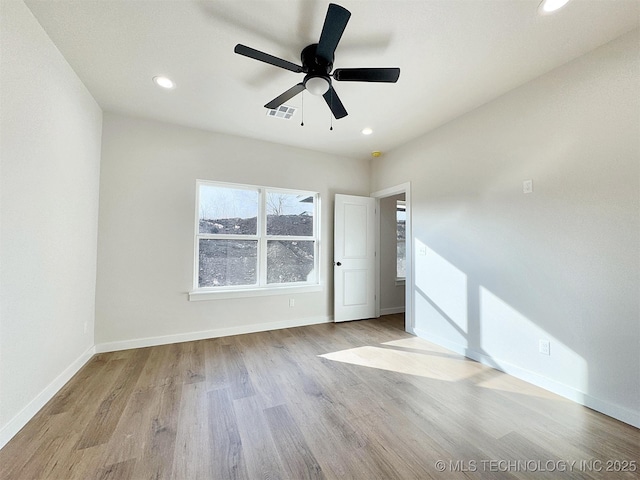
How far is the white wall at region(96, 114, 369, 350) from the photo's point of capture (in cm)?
295

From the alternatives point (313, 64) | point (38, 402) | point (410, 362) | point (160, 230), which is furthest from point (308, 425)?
point (160, 230)

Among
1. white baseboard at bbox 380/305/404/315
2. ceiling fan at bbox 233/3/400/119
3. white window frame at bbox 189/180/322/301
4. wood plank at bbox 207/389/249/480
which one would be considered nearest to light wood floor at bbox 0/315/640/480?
wood plank at bbox 207/389/249/480

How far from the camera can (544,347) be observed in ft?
7.33

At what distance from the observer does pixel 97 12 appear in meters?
1.71

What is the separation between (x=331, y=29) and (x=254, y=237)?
105 inches

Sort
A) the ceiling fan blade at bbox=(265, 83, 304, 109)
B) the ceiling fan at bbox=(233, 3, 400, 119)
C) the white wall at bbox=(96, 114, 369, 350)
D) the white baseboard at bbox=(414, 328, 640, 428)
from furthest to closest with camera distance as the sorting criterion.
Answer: the white wall at bbox=(96, 114, 369, 350) < the ceiling fan blade at bbox=(265, 83, 304, 109) < the white baseboard at bbox=(414, 328, 640, 428) < the ceiling fan at bbox=(233, 3, 400, 119)

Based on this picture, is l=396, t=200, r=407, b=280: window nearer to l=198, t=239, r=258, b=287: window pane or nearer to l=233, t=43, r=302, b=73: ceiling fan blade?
l=198, t=239, r=258, b=287: window pane

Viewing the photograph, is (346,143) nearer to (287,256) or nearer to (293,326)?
(287,256)

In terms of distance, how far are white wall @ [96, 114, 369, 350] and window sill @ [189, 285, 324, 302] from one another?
68mm

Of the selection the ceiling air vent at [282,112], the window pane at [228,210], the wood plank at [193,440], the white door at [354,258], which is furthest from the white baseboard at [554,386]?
the ceiling air vent at [282,112]

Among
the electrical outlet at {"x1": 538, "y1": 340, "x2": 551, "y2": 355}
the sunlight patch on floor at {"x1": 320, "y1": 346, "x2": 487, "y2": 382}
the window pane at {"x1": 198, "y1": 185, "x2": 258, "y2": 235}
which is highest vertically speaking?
the window pane at {"x1": 198, "y1": 185, "x2": 258, "y2": 235}

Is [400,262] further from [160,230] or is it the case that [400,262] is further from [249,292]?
[160,230]

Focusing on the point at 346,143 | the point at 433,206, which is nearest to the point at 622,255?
the point at 433,206

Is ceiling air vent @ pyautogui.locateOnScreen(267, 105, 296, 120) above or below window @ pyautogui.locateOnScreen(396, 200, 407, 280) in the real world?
above
